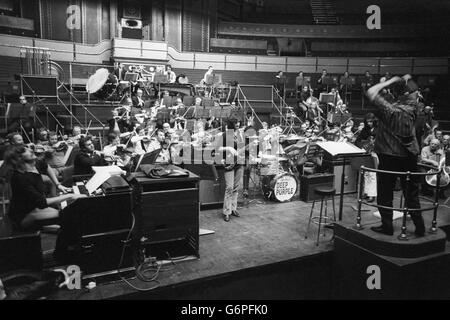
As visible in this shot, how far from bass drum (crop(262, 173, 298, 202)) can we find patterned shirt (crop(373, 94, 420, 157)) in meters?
3.00

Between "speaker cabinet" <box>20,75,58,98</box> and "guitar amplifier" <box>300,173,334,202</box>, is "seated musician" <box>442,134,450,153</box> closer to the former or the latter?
"guitar amplifier" <box>300,173,334,202</box>

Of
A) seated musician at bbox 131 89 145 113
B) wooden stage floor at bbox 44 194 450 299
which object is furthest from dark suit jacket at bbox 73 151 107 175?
seated musician at bbox 131 89 145 113

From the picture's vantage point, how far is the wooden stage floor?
4.01 m

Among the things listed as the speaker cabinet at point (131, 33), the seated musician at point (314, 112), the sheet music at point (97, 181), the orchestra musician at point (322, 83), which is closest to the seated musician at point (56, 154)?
the sheet music at point (97, 181)

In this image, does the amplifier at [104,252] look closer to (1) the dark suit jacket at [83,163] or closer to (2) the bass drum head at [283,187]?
(1) the dark suit jacket at [83,163]

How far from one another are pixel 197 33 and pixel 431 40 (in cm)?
1088

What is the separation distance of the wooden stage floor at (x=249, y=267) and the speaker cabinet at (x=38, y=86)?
6.21 meters

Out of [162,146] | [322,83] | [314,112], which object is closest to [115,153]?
[162,146]

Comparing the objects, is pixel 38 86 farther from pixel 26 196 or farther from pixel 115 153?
pixel 26 196

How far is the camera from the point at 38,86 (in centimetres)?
1009

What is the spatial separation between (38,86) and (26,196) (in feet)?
23.5

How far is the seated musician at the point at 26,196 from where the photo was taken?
397 centimetres

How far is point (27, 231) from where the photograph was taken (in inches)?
161

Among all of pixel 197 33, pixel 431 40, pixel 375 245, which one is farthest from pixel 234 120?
pixel 431 40
